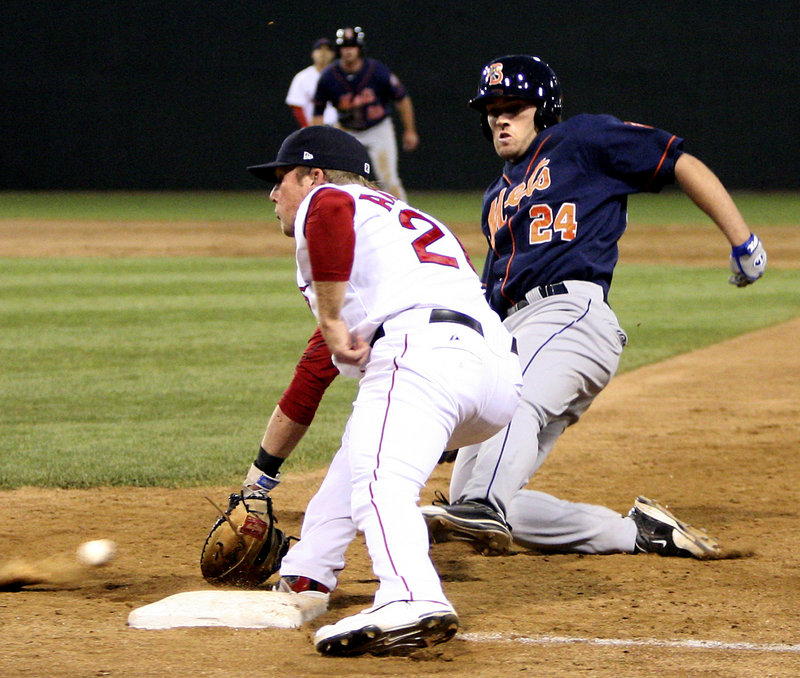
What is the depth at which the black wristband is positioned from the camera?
334 cm

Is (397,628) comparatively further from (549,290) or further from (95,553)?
(549,290)

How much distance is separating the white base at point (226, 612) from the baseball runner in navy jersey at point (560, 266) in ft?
1.97

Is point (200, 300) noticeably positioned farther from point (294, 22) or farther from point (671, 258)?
point (294, 22)

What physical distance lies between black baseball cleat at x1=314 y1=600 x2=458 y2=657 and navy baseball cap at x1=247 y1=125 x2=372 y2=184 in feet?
3.48

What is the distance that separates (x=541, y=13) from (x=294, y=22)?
452 cm

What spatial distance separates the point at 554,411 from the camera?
3424mm

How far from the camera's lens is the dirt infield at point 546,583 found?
2527mm

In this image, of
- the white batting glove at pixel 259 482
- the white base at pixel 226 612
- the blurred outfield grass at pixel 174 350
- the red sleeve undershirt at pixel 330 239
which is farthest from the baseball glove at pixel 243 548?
the blurred outfield grass at pixel 174 350

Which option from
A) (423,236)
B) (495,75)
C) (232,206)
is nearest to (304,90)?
(232,206)

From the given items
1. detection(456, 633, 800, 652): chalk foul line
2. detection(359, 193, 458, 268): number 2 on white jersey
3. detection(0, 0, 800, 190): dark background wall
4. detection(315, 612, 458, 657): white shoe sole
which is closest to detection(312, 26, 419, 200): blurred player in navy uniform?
detection(0, 0, 800, 190): dark background wall

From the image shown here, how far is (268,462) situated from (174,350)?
4.35 m

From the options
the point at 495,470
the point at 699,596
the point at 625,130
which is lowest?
the point at 699,596

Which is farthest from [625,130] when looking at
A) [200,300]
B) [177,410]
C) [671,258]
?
[671,258]

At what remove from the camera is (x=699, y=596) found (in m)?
3.10
